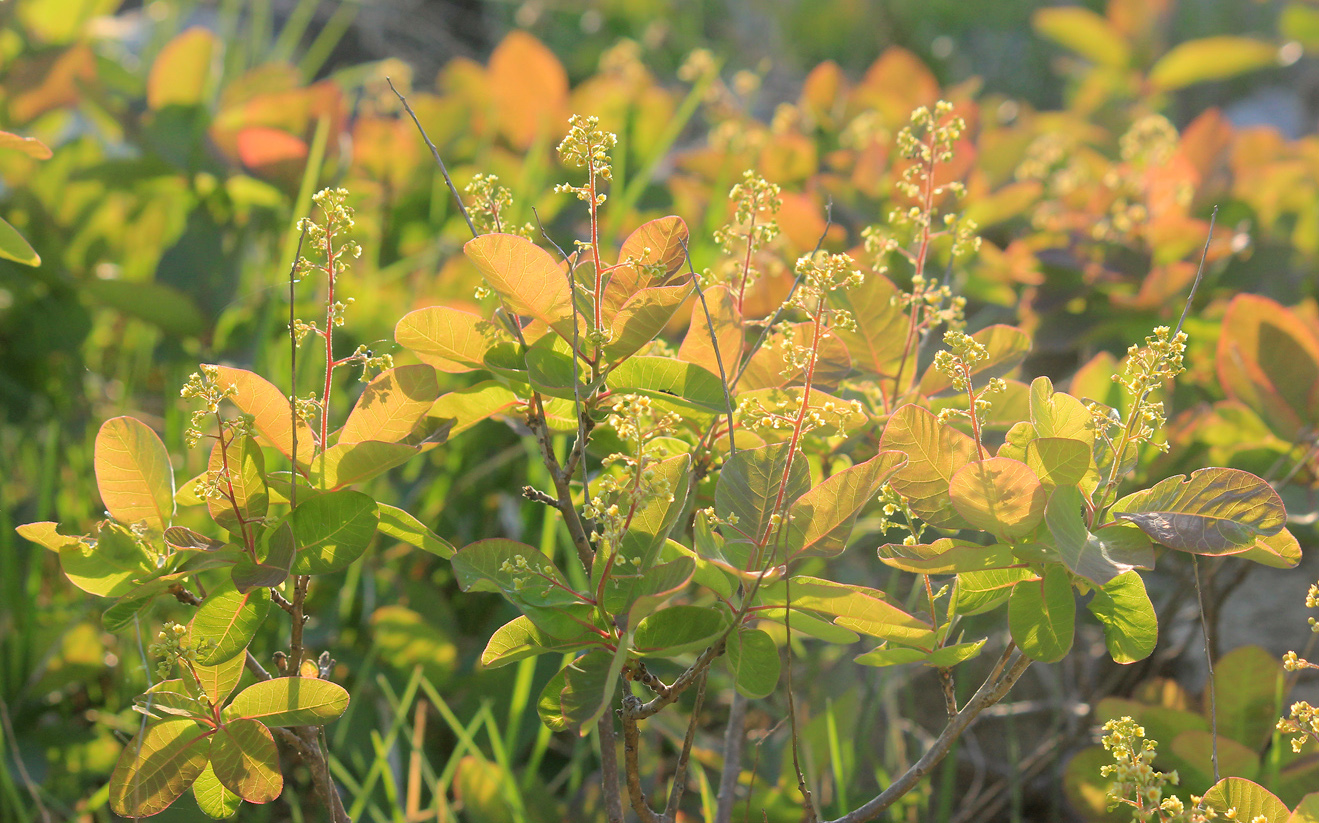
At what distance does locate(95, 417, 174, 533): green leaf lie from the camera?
0.67 meters

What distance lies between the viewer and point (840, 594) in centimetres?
63

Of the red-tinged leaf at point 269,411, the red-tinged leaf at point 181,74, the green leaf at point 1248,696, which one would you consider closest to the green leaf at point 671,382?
the red-tinged leaf at point 269,411

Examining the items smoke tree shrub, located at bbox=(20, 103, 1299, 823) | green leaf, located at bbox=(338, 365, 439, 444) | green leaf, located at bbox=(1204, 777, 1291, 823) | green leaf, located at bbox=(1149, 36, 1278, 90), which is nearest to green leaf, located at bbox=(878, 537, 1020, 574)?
smoke tree shrub, located at bbox=(20, 103, 1299, 823)

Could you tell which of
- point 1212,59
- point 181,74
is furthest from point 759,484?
point 1212,59

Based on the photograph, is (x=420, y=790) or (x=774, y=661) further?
(x=420, y=790)

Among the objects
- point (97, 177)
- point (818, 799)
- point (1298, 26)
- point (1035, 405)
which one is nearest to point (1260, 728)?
point (818, 799)

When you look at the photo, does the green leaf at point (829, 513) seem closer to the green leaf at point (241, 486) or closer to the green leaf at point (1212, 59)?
the green leaf at point (241, 486)

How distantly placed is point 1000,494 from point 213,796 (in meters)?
0.56

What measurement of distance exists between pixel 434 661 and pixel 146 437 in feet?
1.97

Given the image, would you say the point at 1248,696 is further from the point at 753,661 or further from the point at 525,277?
the point at 525,277

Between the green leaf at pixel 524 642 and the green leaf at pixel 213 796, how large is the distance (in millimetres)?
206

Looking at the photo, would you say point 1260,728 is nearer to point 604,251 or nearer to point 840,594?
point 840,594

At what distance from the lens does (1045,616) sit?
0.64 m

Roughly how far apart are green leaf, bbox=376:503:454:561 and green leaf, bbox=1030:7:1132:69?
1.96 metres
